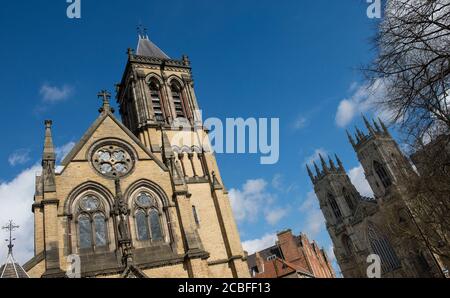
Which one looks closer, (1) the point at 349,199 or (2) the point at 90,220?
(2) the point at 90,220

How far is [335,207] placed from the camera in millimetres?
74250

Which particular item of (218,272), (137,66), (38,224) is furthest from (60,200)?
(137,66)

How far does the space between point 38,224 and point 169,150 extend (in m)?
8.54

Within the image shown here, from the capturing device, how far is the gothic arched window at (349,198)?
7172cm

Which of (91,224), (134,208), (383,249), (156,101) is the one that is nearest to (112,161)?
(134,208)

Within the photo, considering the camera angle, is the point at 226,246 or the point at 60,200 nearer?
the point at 60,200

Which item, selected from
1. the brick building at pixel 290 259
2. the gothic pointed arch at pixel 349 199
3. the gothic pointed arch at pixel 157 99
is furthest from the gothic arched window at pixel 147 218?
the gothic pointed arch at pixel 349 199

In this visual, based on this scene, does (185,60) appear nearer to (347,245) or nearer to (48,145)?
(48,145)

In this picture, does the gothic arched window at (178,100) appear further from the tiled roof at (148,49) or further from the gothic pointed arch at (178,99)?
the tiled roof at (148,49)

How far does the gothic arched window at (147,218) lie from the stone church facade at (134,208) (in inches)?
2.1

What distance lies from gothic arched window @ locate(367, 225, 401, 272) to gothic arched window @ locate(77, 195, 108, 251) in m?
57.2

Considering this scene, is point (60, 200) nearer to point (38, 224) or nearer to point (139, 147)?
point (38, 224)

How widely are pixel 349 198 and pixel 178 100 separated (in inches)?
2155

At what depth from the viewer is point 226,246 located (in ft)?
70.5
